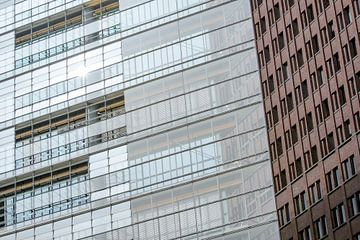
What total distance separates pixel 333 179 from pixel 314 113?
5005 mm

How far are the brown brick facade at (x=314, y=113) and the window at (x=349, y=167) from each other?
0.06m

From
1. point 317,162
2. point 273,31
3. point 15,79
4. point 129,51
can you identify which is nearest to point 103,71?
point 129,51

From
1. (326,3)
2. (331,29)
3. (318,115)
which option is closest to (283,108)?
(318,115)

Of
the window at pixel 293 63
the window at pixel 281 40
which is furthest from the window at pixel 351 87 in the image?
the window at pixel 281 40

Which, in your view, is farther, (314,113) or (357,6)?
(314,113)

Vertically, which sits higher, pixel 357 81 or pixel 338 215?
pixel 357 81

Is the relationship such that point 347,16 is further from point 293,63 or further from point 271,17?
point 271,17

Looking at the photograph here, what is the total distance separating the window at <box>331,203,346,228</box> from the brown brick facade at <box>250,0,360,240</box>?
61 mm

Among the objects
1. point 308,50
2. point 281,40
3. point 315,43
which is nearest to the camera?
point 315,43

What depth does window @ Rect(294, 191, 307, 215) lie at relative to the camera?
218 ft

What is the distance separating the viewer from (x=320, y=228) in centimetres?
6444

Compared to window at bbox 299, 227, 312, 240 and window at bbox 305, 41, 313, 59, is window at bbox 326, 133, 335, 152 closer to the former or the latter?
window at bbox 299, 227, 312, 240

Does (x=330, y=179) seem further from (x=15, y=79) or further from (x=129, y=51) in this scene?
(x=15, y=79)

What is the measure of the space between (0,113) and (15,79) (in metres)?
3.10
